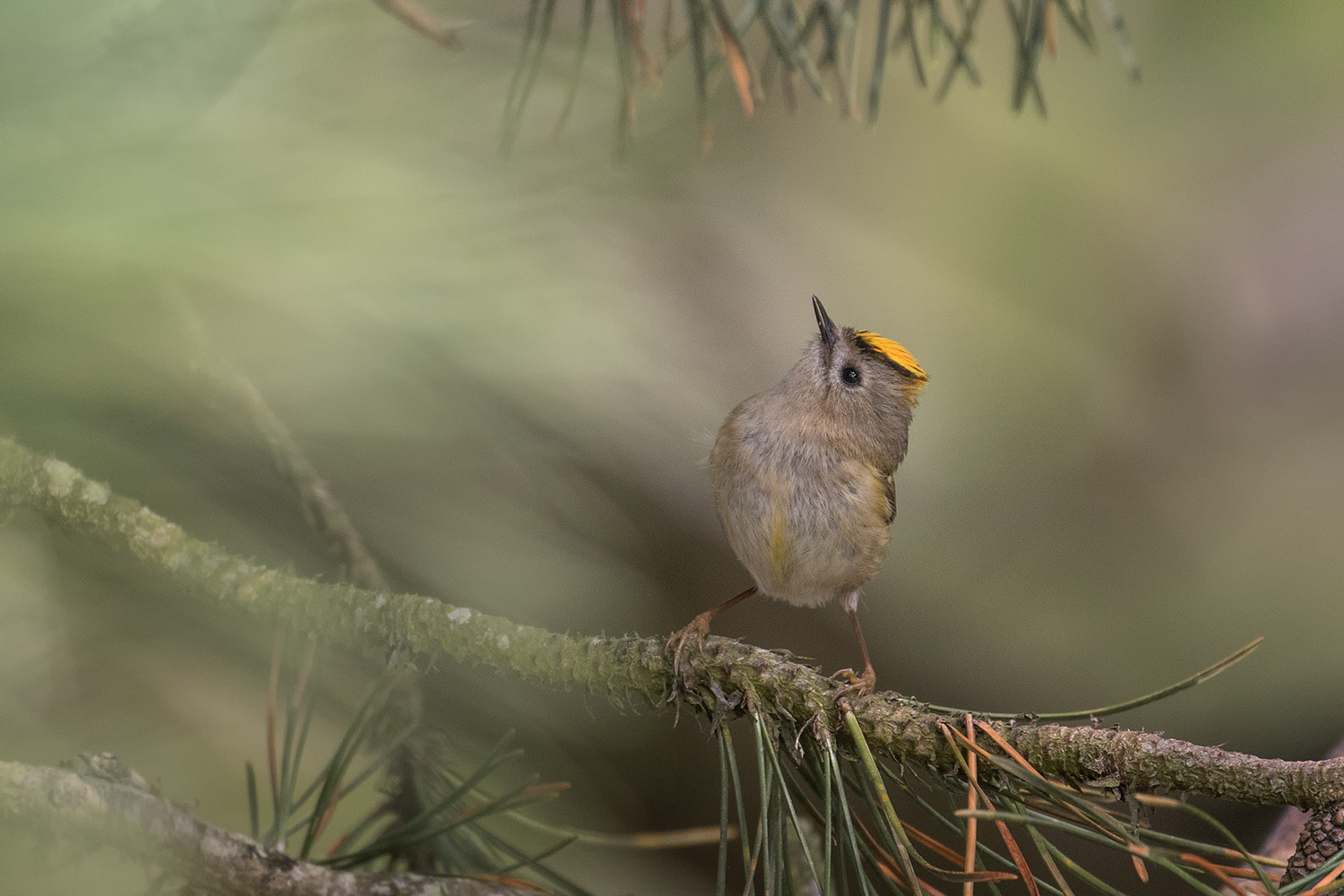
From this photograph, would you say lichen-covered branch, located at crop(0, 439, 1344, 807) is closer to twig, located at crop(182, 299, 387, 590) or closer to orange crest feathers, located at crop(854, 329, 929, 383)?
twig, located at crop(182, 299, 387, 590)

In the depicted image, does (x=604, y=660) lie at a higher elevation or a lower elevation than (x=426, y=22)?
lower

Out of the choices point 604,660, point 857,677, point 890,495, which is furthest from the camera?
point 890,495

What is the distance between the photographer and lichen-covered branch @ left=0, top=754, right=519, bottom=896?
1.11ft

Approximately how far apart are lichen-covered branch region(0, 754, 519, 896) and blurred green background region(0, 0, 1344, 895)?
3 centimetres

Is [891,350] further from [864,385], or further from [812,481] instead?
[812,481]

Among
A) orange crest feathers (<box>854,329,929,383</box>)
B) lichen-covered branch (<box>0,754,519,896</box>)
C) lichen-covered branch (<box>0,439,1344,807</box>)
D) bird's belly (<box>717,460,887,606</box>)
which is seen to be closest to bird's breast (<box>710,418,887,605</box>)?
bird's belly (<box>717,460,887,606</box>)

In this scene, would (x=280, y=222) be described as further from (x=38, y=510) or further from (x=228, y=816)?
(x=228, y=816)

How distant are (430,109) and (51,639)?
0.29 meters

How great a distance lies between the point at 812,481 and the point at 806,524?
0.04m

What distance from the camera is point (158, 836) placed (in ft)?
1.25

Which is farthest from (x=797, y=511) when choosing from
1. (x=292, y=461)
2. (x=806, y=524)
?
(x=292, y=461)

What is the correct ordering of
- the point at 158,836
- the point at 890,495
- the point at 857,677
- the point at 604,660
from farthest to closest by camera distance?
the point at 890,495 → the point at 857,677 → the point at 604,660 → the point at 158,836

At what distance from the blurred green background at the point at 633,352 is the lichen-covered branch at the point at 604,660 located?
0.03 metres

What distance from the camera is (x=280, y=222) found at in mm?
389
